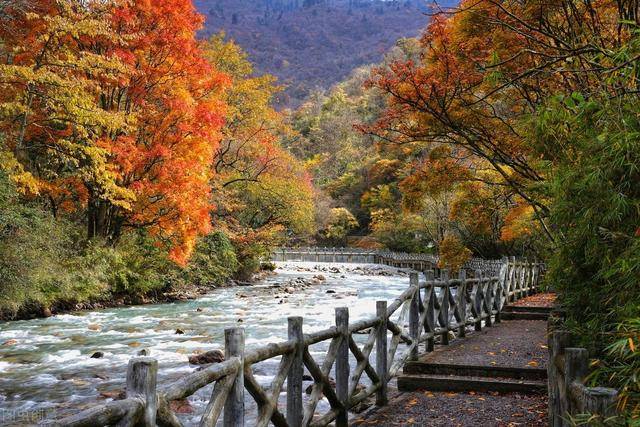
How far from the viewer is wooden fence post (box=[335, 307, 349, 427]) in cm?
592

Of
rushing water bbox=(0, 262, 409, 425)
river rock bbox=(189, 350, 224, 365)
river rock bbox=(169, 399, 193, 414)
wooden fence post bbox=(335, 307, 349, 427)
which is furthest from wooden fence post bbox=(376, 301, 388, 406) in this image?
river rock bbox=(189, 350, 224, 365)

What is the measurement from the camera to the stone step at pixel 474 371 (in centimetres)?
770

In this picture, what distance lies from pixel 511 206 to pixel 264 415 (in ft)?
55.5

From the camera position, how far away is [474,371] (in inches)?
308

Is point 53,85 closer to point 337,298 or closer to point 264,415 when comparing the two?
point 264,415

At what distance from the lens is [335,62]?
162250 mm

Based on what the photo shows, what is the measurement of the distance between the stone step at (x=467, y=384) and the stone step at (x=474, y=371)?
16 centimetres

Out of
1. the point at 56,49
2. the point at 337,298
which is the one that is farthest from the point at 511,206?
the point at 56,49

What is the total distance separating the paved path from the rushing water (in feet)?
9.60

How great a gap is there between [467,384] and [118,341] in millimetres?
8545

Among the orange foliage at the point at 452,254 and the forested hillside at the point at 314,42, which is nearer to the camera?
the orange foliage at the point at 452,254

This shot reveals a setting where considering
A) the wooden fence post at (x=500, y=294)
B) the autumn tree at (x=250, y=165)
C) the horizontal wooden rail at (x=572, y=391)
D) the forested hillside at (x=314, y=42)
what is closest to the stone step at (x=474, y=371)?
the horizontal wooden rail at (x=572, y=391)

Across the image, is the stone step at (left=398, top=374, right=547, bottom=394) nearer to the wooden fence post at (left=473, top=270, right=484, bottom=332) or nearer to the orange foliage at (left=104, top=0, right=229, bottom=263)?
the wooden fence post at (left=473, top=270, right=484, bottom=332)

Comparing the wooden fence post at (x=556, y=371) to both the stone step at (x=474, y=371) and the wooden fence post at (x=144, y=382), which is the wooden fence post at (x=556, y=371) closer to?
the wooden fence post at (x=144, y=382)
